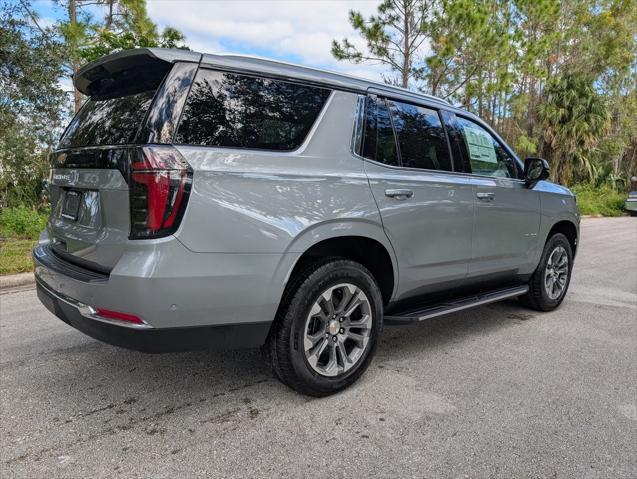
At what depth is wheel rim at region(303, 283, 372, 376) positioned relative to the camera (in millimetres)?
2867

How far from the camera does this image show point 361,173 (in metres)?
3.03

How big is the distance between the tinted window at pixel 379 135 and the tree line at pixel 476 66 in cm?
685

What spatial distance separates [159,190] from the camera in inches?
90.7

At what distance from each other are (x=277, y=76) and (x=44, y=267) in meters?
1.76

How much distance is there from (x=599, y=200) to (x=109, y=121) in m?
25.7

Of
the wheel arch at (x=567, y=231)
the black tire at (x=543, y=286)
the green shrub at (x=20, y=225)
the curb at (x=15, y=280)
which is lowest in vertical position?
the curb at (x=15, y=280)

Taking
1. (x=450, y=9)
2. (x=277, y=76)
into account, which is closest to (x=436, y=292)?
(x=277, y=76)

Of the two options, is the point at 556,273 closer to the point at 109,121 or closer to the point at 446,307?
the point at 446,307

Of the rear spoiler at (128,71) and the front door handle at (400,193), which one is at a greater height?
the rear spoiler at (128,71)

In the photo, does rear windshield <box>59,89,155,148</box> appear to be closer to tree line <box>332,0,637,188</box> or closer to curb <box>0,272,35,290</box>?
curb <box>0,272,35,290</box>

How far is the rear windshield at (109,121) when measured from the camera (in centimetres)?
253

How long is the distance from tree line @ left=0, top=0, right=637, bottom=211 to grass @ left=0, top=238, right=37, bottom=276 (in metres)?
1.72

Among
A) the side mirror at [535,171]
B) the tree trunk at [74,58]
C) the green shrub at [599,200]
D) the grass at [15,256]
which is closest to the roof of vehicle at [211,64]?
the side mirror at [535,171]

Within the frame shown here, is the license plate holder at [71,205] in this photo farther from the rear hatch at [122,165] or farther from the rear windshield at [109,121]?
the rear windshield at [109,121]
